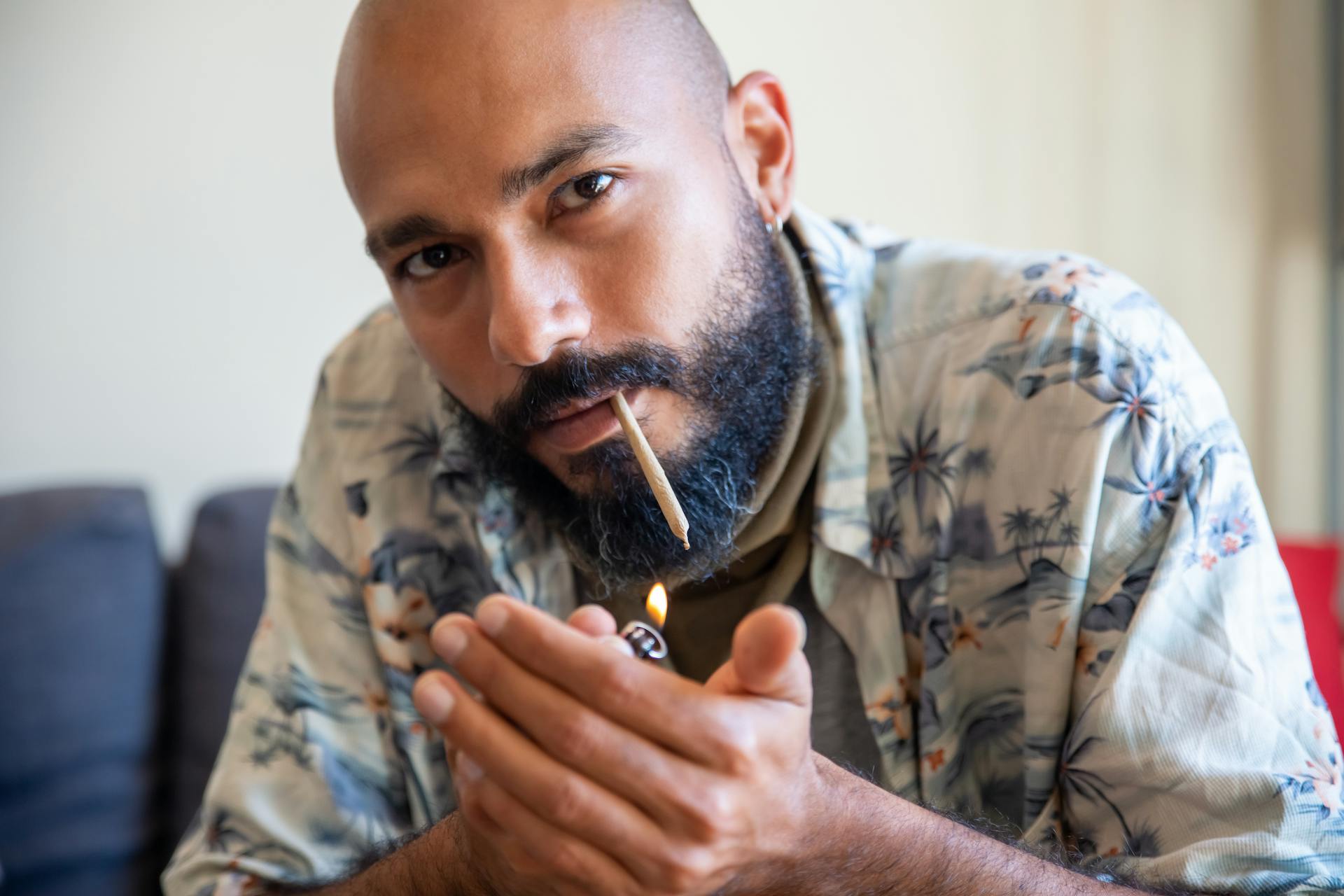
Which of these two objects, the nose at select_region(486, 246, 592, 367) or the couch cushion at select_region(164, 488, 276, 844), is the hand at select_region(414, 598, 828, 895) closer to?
the nose at select_region(486, 246, 592, 367)

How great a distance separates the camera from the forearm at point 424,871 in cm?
77

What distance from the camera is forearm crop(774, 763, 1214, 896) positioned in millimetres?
669

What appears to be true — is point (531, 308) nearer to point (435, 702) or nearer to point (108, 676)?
point (435, 702)

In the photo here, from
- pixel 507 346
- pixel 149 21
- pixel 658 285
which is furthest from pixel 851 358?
pixel 149 21

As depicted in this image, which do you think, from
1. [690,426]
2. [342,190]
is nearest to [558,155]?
[690,426]

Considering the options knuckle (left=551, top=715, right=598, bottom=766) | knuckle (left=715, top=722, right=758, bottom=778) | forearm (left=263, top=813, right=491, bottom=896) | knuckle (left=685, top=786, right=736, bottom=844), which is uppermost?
knuckle (left=551, top=715, right=598, bottom=766)

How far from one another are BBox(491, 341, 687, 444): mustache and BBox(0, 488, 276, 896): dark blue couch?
2.67 feet

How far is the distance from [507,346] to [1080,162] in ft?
4.27

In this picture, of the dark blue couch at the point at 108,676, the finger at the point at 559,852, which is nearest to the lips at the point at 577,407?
the finger at the point at 559,852

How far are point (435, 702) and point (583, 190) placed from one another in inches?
17.6

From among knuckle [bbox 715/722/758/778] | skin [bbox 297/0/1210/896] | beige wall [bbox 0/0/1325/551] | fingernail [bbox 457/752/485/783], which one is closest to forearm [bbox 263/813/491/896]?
skin [bbox 297/0/1210/896]

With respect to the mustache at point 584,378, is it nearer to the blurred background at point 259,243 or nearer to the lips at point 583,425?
the lips at point 583,425

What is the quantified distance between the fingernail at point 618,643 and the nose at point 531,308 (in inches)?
12.0

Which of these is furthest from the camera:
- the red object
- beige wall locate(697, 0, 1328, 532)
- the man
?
beige wall locate(697, 0, 1328, 532)
